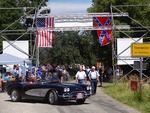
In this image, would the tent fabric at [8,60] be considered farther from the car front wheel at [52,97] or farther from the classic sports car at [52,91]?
the car front wheel at [52,97]

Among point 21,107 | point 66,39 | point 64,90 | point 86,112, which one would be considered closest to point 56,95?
point 64,90

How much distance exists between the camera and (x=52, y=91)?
59.8ft

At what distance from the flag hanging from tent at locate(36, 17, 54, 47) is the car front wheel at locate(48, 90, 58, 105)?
13.3 m

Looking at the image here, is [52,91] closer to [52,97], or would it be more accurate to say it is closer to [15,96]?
[52,97]

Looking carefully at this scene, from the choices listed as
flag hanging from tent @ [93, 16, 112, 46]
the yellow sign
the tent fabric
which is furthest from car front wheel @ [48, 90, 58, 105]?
flag hanging from tent @ [93, 16, 112, 46]

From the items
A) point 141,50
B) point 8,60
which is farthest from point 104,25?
point 141,50

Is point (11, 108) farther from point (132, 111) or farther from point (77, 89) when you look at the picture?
point (132, 111)

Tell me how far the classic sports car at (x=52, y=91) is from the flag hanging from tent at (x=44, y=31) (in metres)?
11.9

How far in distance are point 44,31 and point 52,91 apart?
14.1 metres

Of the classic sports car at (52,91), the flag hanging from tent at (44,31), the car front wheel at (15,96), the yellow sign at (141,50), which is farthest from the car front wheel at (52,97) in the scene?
the flag hanging from tent at (44,31)

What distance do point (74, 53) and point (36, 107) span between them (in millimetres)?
53770

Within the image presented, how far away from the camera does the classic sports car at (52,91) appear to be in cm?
1800

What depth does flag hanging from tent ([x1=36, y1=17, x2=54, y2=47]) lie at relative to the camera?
3114 centimetres

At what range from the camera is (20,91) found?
19.5 metres
